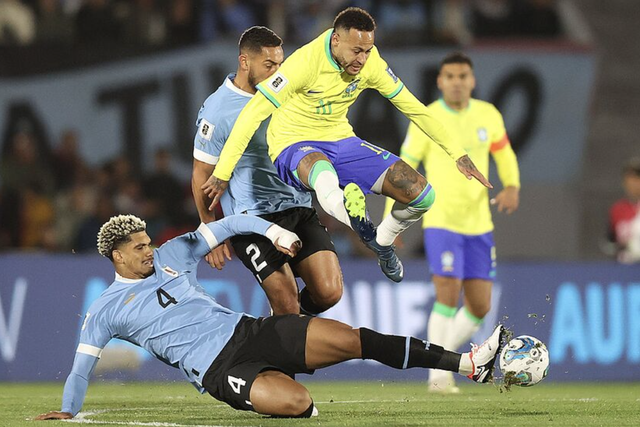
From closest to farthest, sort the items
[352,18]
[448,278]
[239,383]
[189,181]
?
1. [239,383]
2. [352,18]
3. [448,278]
4. [189,181]

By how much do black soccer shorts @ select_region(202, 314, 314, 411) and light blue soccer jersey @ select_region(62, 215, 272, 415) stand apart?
70 millimetres

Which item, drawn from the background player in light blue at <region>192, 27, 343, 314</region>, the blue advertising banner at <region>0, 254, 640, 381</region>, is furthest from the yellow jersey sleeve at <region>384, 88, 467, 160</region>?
the blue advertising banner at <region>0, 254, 640, 381</region>

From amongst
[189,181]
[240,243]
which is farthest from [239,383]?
[189,181]

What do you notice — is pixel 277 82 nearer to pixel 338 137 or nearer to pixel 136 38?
pixel 338 137

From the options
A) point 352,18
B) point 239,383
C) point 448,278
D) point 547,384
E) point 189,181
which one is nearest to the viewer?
point 239,383

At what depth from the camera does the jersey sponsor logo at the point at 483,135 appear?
9570mm

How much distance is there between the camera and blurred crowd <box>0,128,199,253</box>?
43.2ft

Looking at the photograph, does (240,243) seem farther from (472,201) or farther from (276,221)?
(472,201)

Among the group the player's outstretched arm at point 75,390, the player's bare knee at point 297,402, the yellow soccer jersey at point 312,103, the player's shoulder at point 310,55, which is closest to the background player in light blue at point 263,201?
the yellow soccer jersey at point 312,103

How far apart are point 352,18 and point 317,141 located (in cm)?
84

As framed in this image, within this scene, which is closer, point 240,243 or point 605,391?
point 240,243

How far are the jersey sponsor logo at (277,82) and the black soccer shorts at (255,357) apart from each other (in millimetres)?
1461

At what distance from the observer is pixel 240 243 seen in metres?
7.91

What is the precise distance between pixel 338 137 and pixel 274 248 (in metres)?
0.85
